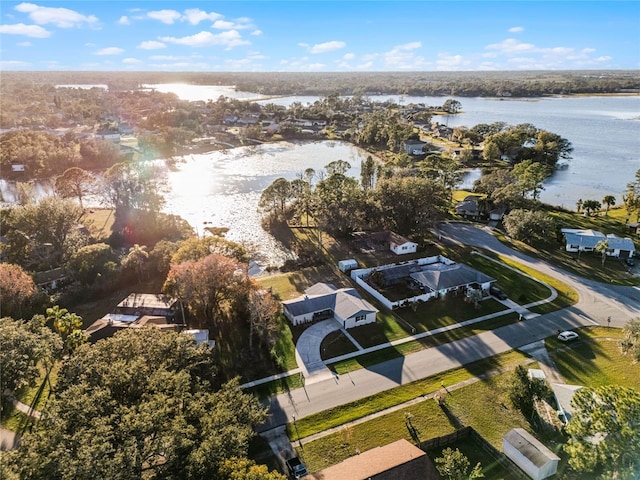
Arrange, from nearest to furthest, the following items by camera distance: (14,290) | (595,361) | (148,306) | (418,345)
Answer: (595,361) < (418,345) < (14,290) < (148,306)

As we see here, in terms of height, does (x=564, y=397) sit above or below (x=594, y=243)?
below

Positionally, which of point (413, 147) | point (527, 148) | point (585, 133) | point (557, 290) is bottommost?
point (557, 290)

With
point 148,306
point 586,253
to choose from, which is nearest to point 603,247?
point 586,253

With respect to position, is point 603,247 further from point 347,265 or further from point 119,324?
point 119,324

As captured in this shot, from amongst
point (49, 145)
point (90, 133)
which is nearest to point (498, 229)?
point (49, 145)

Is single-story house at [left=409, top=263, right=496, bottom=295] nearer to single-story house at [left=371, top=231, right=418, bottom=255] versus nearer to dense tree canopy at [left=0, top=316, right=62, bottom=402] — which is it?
single-story house at [left=371, top=231, right=418, bottom=255]

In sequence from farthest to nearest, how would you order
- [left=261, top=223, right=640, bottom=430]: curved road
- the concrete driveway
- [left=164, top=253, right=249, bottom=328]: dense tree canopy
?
1. [left=164, top=253, right=249, bottom=328]: dense tree canopy
2. the concrete driveway
3. [left=261, top=223, right=640, bottom=430]: curved road

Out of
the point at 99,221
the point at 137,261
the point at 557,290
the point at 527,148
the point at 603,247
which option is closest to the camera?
the point at 557,290

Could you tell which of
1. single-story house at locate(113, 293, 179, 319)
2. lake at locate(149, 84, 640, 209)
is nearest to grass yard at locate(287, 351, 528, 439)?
single-story house at locate(113, 293, 179, 319)
